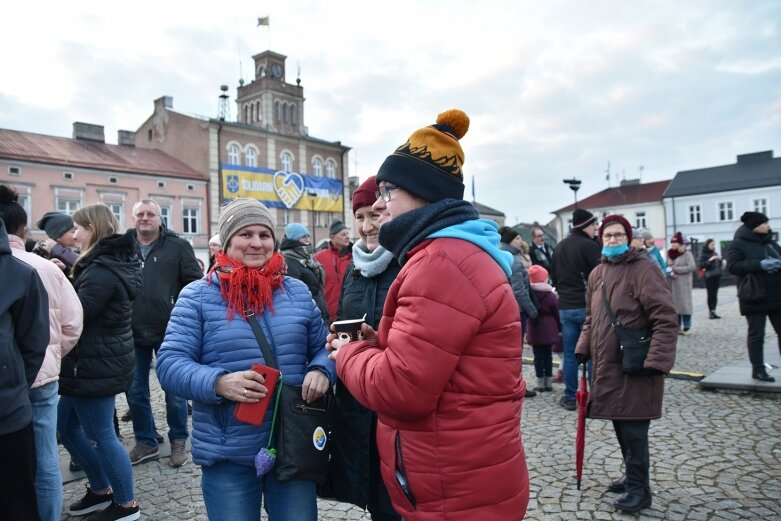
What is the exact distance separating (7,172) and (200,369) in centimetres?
3240

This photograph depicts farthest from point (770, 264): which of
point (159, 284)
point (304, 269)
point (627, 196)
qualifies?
point (627, 196)

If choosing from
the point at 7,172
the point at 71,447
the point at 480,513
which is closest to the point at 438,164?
the point at 480,513

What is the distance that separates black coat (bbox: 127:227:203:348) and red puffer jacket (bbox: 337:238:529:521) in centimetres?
347

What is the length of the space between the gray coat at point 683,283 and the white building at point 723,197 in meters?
41.7

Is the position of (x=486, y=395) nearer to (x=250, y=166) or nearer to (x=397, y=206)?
(x=397, y=206)

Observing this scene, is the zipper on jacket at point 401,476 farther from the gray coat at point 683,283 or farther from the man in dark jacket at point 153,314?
the gray coat at point 683,283

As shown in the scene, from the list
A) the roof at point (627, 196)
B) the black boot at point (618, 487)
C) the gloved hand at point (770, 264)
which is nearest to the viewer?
the black boot at point (618, 487)

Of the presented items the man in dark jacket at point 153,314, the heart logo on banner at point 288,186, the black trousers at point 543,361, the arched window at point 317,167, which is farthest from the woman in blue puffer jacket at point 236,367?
the arched window at point 317,167

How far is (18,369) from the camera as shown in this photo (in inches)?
95.5

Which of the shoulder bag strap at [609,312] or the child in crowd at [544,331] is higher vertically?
the shoulder bag strap at [609,312]

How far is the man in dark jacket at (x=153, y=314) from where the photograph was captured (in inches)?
184

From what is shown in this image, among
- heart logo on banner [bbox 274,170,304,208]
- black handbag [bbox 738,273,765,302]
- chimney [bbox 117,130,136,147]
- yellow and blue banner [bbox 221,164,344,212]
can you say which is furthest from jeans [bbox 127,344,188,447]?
chimney [bbox 117,130,136,147]

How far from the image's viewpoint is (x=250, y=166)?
127 feet

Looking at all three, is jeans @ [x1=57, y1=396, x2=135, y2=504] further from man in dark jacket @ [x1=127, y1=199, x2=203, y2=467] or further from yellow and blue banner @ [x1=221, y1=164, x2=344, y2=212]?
yellow and blue banner @ [x1=221, y1=164, x2=344, y2=212]
